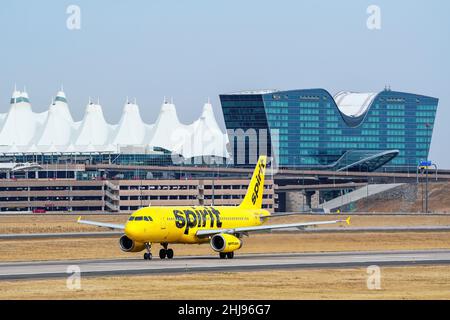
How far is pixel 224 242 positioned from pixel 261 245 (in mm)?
16976

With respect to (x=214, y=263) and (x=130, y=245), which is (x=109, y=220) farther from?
(x=214, y=263)

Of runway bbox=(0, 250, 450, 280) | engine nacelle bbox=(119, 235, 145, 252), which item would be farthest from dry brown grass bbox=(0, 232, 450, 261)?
runway bbox=(0, 250, 450, 280)

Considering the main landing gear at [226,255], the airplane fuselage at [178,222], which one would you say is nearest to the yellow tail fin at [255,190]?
the airplane fuselage at [178,222]

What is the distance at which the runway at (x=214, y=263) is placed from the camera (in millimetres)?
53906

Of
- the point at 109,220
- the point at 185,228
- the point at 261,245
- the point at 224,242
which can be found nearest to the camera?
the point at 224,242

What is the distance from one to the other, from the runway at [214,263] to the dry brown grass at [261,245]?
22.6 ft

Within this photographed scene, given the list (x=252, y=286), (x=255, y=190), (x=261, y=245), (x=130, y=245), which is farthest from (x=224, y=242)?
(x=252, y=286)

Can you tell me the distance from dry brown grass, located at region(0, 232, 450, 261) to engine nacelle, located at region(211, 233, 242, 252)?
283 inches

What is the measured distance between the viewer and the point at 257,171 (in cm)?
7619

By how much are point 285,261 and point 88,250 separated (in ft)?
64.3

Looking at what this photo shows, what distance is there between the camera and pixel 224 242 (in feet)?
218

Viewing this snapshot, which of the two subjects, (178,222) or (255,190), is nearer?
(178,222)
